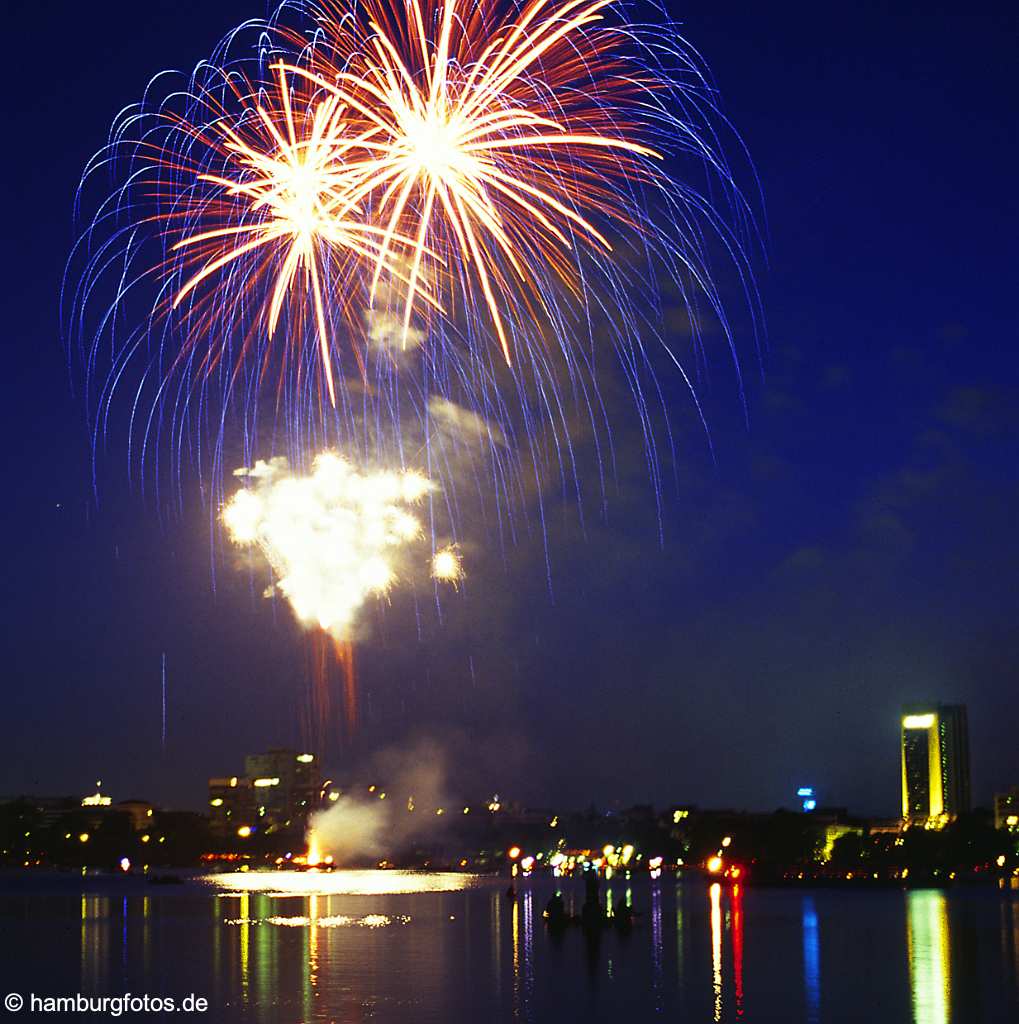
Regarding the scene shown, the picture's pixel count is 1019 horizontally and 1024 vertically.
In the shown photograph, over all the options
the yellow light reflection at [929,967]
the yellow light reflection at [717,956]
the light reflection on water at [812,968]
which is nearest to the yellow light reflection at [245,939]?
the yellow light reflection at [717,956]

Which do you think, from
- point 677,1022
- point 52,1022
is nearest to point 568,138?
point 677,1022

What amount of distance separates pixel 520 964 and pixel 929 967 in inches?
485

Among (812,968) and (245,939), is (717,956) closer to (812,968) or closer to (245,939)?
(812,968)

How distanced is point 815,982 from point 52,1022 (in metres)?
20.2

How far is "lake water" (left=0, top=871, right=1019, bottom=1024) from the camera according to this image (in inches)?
1302

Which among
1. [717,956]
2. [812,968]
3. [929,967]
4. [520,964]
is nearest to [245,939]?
[520,964]

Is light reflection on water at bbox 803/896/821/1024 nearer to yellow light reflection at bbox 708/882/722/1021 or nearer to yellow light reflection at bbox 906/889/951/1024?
yellow light reflection at bbox 708/882/722/1021

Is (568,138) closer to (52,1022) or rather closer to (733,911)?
(52,1022)

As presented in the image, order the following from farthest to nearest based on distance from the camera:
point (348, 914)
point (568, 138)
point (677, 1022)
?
point (348, 914)
point (677, 1022)
point (568, 138)

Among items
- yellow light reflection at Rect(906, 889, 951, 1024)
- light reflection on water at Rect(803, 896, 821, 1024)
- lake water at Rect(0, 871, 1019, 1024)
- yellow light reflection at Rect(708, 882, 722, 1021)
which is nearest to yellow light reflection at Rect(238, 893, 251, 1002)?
lake water at Rect(0, 871, 1019, 1024)

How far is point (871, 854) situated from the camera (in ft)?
560

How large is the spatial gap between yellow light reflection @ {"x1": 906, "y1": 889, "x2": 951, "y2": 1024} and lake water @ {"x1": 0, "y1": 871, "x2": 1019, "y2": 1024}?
3.6 inches

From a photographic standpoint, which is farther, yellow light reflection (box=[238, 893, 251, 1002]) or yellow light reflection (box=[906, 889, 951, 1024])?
yellow light reflection (box=[238, 893, 251, 1002])

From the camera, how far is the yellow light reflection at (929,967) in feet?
107
